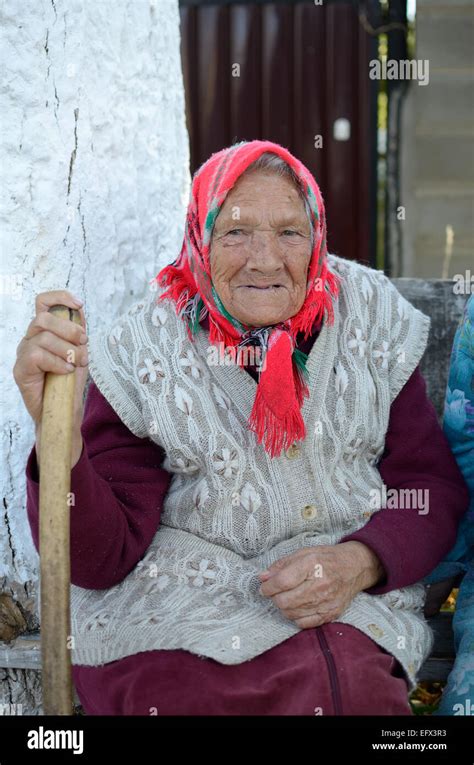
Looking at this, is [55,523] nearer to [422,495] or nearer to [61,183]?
[422,495]

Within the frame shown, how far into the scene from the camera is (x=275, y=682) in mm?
1933

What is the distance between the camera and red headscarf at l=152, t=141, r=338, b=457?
220cm

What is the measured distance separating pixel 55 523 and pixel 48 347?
32 cm

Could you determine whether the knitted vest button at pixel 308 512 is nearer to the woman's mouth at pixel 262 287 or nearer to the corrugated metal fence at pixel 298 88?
the woman's mouth at pixel 262 287

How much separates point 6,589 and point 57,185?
3.44 feet

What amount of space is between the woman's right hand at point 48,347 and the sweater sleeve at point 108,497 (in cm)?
23

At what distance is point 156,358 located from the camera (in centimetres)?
230

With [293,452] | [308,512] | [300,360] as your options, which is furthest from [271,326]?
[308,512]

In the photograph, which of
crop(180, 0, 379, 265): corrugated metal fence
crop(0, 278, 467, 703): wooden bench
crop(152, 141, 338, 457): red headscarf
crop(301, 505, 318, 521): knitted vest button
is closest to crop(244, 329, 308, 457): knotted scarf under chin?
crop(152, 141, 338, 457): red headscarf

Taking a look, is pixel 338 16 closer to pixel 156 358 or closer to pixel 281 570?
pixel 156 358

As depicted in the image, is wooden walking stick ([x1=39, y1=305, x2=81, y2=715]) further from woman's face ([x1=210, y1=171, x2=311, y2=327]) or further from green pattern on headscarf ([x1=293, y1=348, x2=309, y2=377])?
green pattern on headscarf ([x1=293, y1=348, x2=309, y2=377])

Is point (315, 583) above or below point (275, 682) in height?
above

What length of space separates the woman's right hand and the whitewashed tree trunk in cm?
62
